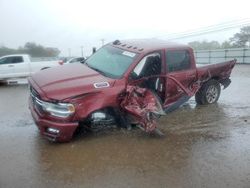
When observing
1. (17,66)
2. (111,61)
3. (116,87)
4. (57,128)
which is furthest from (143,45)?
(17,66)

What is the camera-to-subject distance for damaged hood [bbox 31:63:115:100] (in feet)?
18.4

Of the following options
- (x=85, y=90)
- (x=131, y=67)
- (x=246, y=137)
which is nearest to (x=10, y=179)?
(x=85, y=90)

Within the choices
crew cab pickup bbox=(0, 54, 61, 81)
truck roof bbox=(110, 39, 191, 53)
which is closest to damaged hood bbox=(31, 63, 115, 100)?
truck roof bbox=(110, 39, 191, 53)

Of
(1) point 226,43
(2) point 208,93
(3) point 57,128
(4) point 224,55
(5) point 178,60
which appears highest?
(5) point 178,60

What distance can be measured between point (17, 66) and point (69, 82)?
11076 mm

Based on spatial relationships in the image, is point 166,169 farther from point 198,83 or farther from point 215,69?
point 215,69

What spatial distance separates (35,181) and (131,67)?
3.05 meters

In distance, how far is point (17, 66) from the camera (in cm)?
1602

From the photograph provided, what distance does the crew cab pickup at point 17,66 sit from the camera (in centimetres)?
1583

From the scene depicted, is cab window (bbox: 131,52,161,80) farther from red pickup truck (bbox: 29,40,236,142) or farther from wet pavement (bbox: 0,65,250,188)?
wet pavement (bbox: 0,65,250,188)

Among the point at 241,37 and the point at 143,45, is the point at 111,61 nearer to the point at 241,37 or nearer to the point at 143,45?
the point at 143,45

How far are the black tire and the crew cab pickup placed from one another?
9939 millimetres

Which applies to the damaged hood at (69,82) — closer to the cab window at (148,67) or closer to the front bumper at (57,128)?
the front bumper at (57,128)

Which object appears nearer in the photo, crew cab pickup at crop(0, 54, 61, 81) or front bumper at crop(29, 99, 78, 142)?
front bumper at crop(29, 99, 78, 142)
